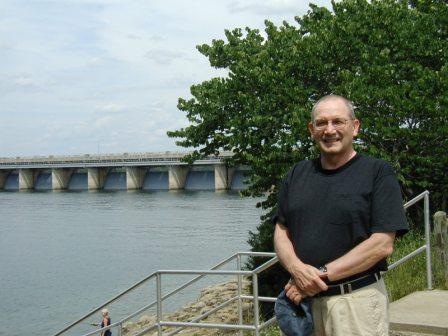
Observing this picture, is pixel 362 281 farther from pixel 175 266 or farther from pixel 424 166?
pixel 175 266

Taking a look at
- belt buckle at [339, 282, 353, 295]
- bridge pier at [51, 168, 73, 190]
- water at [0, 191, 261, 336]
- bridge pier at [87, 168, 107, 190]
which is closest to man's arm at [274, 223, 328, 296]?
belt buckle at [339, 282, 353, 295]

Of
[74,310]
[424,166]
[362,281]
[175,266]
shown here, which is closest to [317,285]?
[362,281]

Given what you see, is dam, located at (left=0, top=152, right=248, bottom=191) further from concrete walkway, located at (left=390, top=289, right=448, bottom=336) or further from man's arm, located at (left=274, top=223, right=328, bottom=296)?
man's arm, located at (left=274, top=223, right=328, bottom=296)

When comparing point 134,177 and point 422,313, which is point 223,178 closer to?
point 134,177

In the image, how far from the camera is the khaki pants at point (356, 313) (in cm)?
347

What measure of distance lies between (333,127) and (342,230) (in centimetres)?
53

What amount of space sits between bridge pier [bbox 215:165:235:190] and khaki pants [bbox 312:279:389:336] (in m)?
100

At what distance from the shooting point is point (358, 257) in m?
3.42

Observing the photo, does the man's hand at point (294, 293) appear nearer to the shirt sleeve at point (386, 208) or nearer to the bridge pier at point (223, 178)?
the shirt sleeve at point (386, 208)

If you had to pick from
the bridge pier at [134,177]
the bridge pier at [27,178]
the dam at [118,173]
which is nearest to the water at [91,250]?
the dam at [118,173]

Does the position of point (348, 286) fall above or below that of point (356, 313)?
above

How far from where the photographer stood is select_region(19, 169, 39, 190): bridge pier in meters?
134

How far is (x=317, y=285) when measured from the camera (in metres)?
3.43

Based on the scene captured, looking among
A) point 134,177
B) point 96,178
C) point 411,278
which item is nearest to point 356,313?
point 411,278
